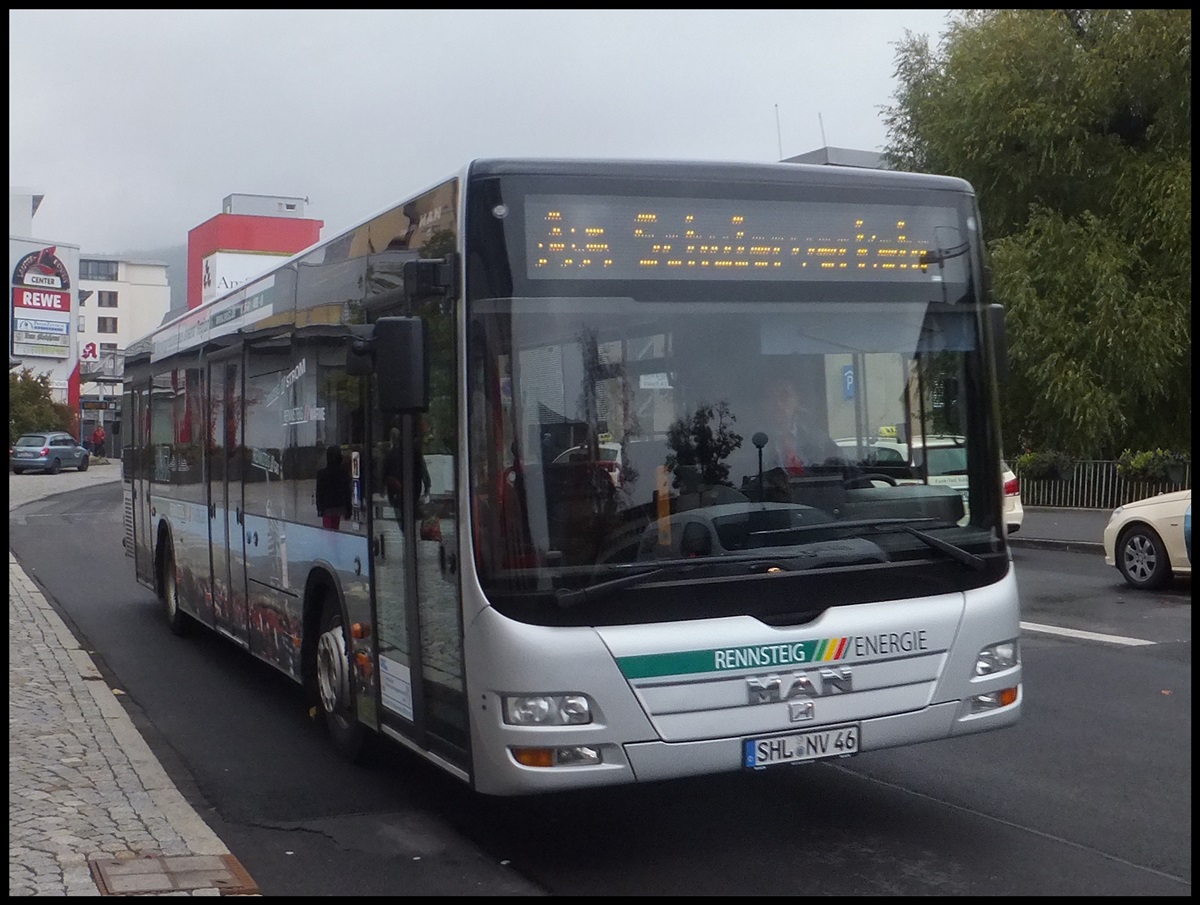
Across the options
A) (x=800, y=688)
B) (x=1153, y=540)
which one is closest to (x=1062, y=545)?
(x=1153, y=540)

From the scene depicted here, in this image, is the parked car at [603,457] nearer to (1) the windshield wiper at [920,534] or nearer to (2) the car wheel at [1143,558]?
(1) the windshield wiper at [920,534]

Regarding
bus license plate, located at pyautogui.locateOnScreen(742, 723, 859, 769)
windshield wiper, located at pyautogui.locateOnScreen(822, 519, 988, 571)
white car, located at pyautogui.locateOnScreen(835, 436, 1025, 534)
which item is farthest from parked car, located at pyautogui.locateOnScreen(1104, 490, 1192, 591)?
bus license plate, located at pyautogui.locateOnScreen(742, 723, 859, 769)

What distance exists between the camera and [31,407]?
214 feet

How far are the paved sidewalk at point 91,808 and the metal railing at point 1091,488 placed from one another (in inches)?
784

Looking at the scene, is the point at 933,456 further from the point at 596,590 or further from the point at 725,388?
the point at 596,590

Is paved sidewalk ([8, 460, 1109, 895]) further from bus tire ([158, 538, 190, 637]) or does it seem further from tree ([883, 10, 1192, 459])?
tree ([883, 10, 1192, 459])

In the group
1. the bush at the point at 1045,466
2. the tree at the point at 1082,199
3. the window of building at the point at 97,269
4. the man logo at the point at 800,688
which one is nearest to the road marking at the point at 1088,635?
the man logo at the point at 800,688

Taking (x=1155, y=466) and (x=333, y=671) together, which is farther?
(x=1155, y=466)

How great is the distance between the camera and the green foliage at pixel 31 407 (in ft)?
202

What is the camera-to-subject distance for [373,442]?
6.97 m

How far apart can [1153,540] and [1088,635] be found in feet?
11.3

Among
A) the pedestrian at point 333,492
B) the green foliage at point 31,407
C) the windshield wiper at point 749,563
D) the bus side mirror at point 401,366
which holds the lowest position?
the windshield wiper at point 749,563

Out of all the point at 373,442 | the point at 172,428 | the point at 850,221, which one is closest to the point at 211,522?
the point at 172,428

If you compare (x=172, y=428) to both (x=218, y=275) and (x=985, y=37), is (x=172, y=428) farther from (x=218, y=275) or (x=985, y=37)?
(x=218, y=275)
